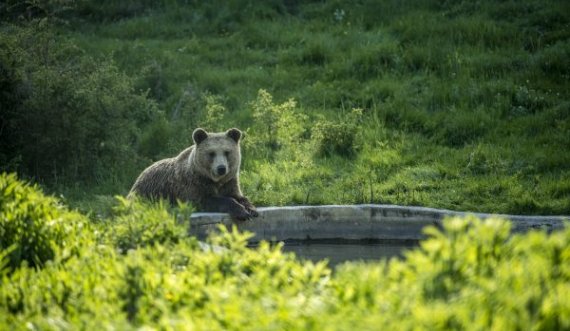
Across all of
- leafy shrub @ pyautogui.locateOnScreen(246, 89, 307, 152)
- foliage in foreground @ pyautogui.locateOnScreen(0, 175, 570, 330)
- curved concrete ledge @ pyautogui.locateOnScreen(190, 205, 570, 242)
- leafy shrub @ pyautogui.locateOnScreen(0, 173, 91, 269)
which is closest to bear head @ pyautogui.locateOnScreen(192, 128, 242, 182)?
curved concrete ledge @ pyautogui.locateOnScreen(190, 205, 570, 242)

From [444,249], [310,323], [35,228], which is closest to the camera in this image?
[310,323]

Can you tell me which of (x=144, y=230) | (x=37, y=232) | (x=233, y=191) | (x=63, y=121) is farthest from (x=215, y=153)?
(x=37, y=232)

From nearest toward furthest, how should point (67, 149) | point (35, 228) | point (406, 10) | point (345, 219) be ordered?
point (35, 228)
point (345, 219)
point (67, 149)
point (406, 10)

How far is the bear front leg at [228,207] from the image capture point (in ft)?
31.1

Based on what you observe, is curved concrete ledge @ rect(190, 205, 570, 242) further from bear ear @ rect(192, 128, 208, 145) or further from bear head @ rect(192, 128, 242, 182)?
bear ear @ rect(192, 128, 208, 145)

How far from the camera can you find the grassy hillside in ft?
35.7

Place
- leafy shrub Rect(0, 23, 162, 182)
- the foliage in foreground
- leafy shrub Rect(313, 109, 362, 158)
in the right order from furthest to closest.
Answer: leafy shrub Rect(313, 109, 362, 158) < leafy shrub Rect(0, 23, 162, 182) < the foliage in foreground

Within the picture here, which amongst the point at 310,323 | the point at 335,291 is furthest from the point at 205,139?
the point at 310,323

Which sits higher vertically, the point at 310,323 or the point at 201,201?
the point at 310,323

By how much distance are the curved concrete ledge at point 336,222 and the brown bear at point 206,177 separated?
188 millimetres

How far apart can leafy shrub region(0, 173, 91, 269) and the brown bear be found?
2.90 meters

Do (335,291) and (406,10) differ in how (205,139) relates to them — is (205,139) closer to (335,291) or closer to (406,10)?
(335,291)

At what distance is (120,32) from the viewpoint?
56.1 ft

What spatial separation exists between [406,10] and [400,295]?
12112 mm
